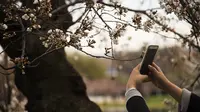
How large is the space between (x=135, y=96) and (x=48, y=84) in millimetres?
1896

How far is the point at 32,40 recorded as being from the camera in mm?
3932

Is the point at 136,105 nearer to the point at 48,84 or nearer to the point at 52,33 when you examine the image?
the point at 52,33

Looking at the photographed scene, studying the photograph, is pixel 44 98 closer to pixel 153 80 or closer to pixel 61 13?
pixel 61 13

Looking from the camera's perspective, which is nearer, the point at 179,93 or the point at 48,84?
the point at 179,93

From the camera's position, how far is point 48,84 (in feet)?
12.9

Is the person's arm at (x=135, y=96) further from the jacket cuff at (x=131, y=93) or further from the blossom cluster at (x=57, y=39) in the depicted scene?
the blossom cluster at (x=57, y=39)

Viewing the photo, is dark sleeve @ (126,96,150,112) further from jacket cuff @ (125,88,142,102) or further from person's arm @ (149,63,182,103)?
person's arm @ (149,63,182,103)

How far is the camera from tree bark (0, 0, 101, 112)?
12.6ft

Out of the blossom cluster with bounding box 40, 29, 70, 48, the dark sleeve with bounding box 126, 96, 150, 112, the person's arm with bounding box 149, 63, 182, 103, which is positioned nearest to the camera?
the dark sleeve with bounding box 126, 96, 150, 112

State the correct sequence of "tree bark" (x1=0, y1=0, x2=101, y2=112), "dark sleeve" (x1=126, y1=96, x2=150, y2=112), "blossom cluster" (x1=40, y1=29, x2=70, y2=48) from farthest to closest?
"tree bark" (x1=0, y1=0, x2=101, y2=112), "blossom cluster" (x1=40, y1=29, x2=70, y2=48), "dark sleeve" (x1=126, y1=96, x2=150, y2=112)

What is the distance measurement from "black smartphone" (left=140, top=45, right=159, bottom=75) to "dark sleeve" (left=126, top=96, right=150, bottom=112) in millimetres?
166

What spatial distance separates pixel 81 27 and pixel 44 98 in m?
0.89

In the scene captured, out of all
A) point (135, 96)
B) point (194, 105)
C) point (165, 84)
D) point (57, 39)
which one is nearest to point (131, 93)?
point (135, 96)

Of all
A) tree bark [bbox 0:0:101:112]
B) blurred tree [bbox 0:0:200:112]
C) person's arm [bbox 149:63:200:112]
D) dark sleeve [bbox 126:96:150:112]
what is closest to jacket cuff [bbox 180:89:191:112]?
person's arm [bbox 149:63:200:112]
